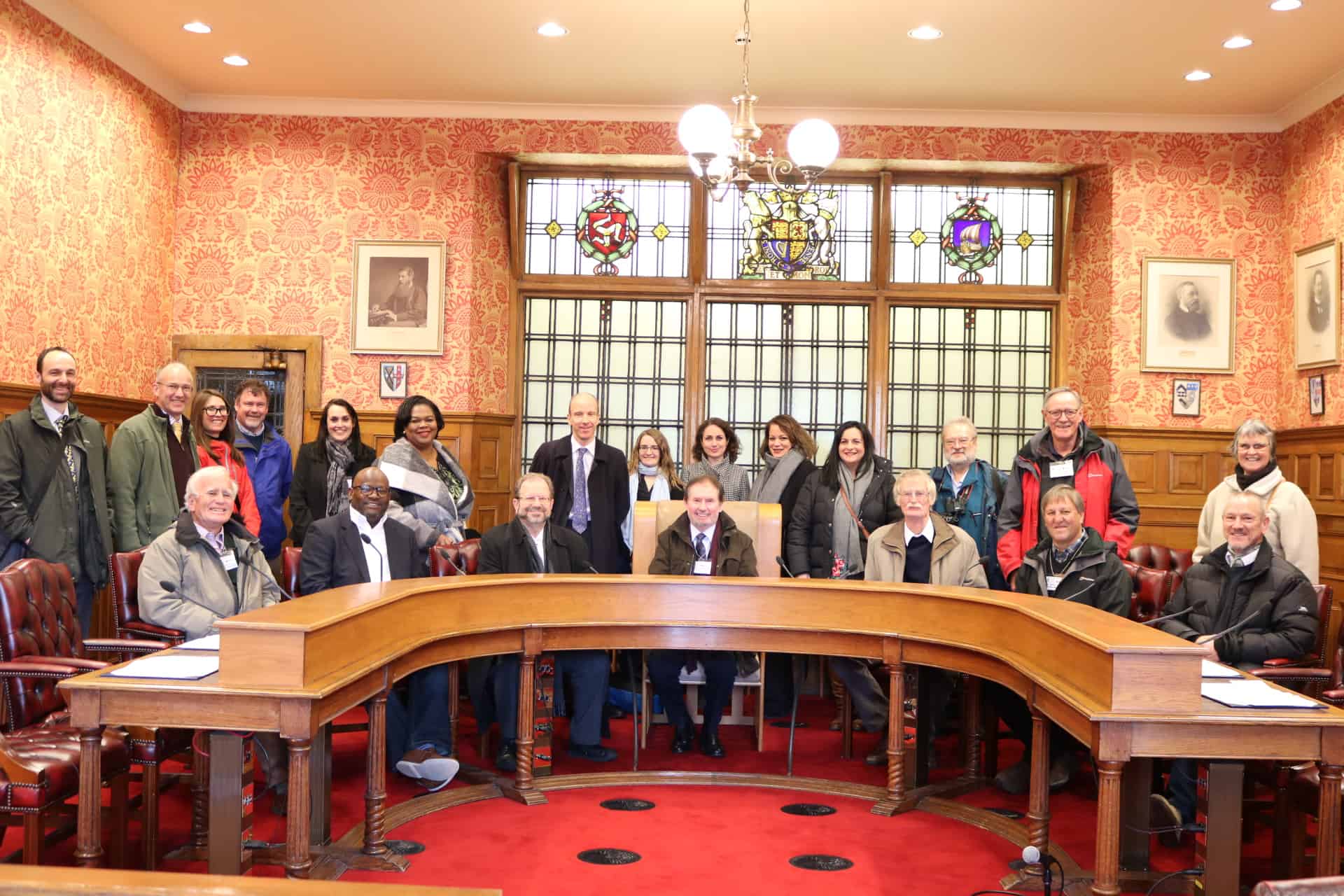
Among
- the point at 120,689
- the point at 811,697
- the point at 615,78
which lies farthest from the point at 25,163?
the point at 811,697

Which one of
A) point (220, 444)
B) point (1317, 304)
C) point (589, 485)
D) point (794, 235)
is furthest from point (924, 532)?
point (794, 235)

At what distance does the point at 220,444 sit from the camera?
5.50m

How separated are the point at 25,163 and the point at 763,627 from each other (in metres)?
4.44

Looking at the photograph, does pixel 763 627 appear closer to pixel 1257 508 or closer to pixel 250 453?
pixel 1257 508

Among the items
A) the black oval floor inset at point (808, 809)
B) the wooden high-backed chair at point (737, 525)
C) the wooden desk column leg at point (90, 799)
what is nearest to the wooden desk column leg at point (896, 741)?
the black oval floor inset at point (808, 809)

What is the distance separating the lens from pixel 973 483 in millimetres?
5539

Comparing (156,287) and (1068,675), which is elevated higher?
(156,287)

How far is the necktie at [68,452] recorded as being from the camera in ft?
16.4

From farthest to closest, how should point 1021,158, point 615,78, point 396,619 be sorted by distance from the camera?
1. point 1021,158
2. point 615,78
3. point 396,619

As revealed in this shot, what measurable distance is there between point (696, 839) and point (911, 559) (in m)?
1.58

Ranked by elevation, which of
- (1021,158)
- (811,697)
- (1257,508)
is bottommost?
(811,697)

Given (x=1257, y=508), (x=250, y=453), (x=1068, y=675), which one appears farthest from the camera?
(x=250, y=453)

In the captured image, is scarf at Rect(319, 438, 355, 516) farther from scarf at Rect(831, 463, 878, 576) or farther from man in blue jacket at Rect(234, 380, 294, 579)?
scarf at Rect(831, 463, 878, 576)

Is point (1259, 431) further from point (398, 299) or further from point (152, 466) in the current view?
point (398, 299)
